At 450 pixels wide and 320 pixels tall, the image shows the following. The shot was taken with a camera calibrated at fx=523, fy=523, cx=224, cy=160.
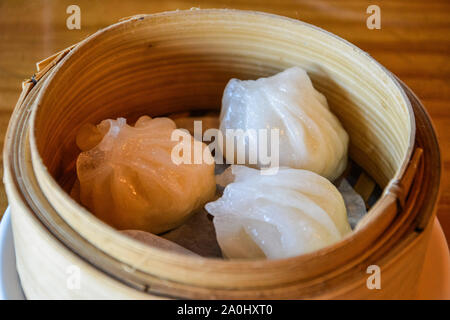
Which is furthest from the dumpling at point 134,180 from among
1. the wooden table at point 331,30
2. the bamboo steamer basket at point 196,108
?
the wooden table at point 331,30

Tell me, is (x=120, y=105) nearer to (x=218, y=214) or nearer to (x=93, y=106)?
(x=93, y=106)

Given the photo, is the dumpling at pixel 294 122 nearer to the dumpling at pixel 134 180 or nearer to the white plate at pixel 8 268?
the dumpling at pixel 134 180


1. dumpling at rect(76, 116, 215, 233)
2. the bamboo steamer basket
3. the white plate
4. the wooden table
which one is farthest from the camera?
the wooden table

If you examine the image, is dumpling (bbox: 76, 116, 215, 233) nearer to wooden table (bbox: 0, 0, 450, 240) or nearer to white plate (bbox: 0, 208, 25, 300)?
white plate (bbox: 0, 208, 25, 300)

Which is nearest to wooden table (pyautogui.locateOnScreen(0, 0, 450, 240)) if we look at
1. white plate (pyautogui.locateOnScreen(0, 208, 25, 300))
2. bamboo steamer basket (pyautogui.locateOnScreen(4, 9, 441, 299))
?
bamboo steamer basket (pyautogui.locateOnScreen(4, 9, 441, 299))

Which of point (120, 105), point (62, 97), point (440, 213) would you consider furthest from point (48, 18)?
point (440, 213)

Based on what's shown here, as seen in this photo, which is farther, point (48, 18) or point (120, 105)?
point (48, 18)
